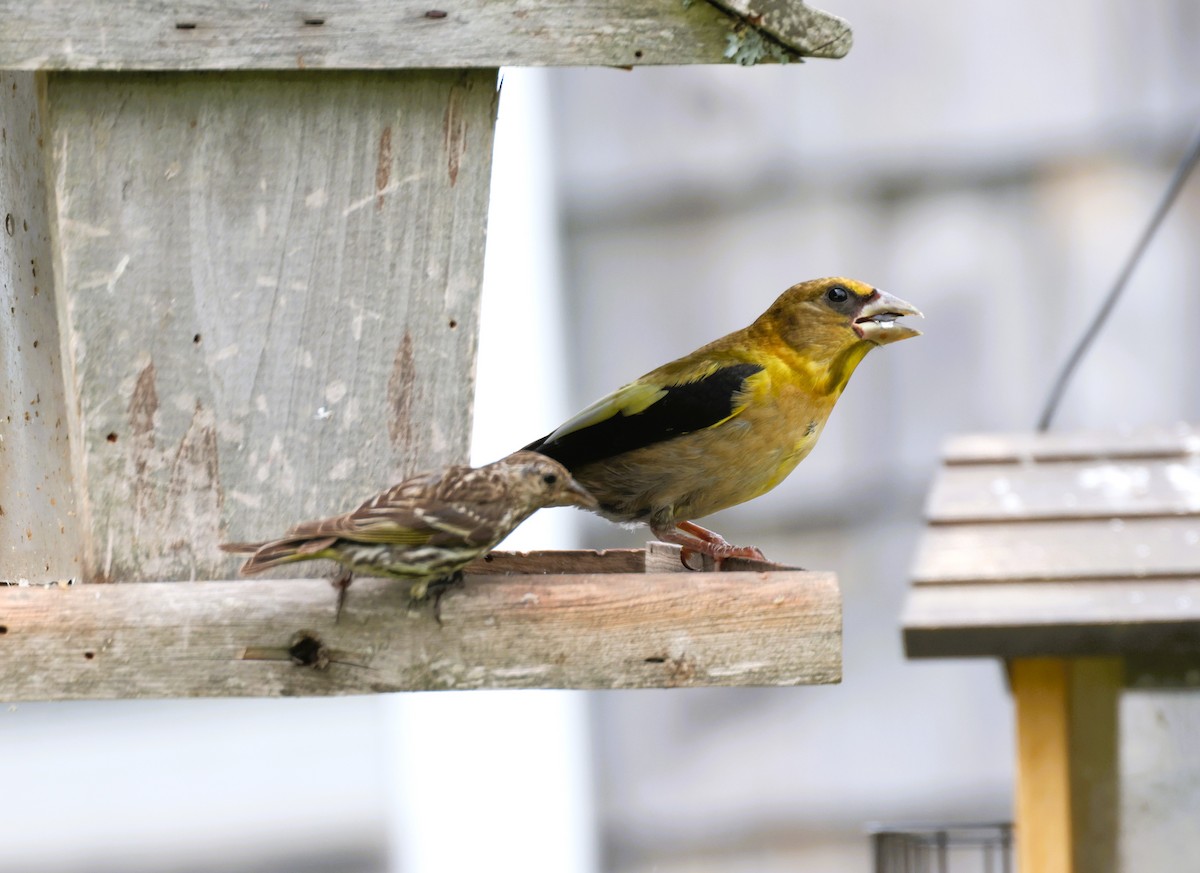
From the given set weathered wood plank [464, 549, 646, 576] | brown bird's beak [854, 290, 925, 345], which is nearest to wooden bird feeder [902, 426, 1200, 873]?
brown bird's beak [854, 290, 925, 345]

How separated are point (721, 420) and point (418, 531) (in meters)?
0.90

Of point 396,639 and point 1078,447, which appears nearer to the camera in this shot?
point 396,639

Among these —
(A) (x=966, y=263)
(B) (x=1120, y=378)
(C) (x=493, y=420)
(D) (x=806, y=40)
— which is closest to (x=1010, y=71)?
(A) (x=966, y=263)

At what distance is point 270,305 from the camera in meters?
2.34

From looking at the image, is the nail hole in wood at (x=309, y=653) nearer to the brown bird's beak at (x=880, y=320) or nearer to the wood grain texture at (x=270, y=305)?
the wood grain texture at (x=270, y=305)

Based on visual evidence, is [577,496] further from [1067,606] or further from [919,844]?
[919,844]

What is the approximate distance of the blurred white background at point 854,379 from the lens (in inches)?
234

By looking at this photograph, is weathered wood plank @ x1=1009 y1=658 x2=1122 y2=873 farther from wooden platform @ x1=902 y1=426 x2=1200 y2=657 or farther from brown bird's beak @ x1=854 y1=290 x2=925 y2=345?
brown bird's beak @ x1=854 y1=290 x2=925 y2=345

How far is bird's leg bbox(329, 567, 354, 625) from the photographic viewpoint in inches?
84.3

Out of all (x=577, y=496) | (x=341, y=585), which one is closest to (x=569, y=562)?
(x=577, y=496)

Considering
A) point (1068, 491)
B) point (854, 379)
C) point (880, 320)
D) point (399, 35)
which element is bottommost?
point (1068, 491)

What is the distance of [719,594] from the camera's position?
217cm

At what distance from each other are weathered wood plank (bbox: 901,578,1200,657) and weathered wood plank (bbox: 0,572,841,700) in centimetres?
73

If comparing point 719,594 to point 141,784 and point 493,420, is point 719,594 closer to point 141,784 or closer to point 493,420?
point 493,420
